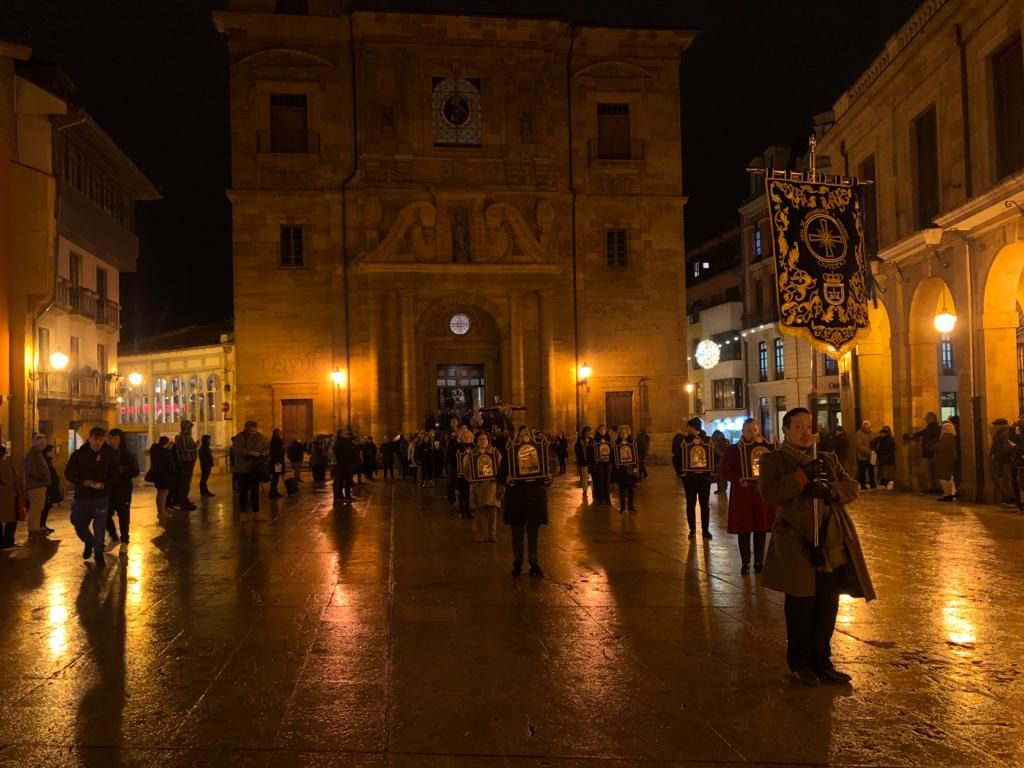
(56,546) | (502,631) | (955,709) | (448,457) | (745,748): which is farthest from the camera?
(448,457)

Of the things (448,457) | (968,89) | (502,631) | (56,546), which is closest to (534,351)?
(448,457)

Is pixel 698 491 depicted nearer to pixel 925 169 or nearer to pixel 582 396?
pixel 925 169

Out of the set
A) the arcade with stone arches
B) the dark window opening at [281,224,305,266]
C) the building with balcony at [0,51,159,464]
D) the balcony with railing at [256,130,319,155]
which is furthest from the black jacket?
the balcony with railing at [256,130,319,155]

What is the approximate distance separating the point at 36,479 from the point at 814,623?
1276 cm

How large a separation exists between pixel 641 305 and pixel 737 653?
31.5 m

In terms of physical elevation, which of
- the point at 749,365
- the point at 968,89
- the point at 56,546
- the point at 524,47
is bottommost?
the point at 56,546

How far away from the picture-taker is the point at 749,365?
163 ft

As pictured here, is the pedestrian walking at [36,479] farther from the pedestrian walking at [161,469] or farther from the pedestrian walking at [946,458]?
the pedestrian walking at [946,458]

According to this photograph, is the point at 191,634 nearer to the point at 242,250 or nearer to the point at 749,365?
the point at 242,250

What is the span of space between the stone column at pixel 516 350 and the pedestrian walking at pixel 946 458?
63.1 ft

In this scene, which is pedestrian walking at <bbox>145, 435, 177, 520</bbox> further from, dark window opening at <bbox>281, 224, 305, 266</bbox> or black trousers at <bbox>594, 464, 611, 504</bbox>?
dark window opening at <bbox>281, 224, 305, 266</bbox>

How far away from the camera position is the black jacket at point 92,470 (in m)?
12.0

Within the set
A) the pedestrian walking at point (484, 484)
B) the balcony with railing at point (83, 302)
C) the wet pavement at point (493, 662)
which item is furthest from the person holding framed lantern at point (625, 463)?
the balcony with railing at point (83, 302)

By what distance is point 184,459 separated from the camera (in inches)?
787
